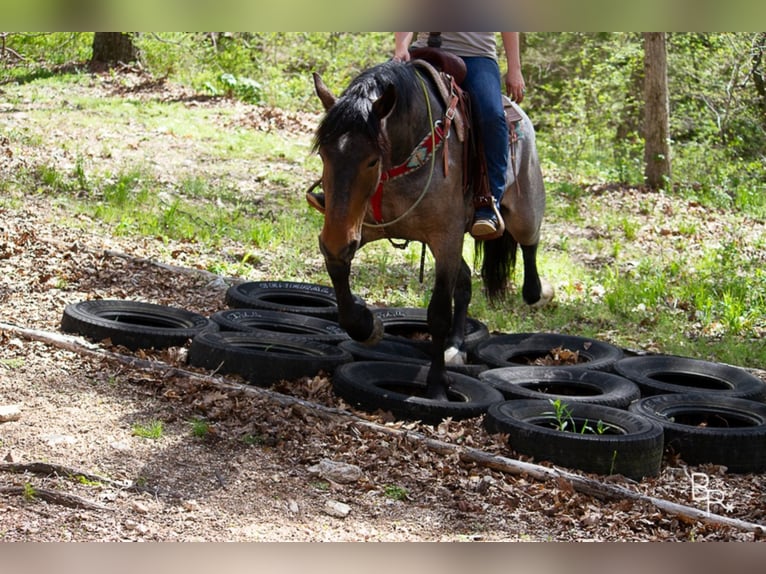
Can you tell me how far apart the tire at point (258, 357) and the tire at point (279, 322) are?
48 cm

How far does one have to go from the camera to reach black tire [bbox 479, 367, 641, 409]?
20.7 ft

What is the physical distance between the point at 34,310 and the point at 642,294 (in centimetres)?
614

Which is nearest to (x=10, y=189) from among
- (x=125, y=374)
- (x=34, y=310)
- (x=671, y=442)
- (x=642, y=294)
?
(x=34, y=310)

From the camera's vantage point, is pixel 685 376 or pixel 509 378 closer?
pixel 509 378

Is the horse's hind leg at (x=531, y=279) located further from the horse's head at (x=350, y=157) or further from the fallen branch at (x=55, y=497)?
the fallen branch at (x=55, y=497)

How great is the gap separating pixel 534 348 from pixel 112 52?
47.7ft

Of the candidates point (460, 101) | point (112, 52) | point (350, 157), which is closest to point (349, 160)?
point (350, 157)

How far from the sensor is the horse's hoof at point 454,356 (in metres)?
7.04

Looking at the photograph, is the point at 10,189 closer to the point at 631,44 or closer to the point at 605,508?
the point at 605,508

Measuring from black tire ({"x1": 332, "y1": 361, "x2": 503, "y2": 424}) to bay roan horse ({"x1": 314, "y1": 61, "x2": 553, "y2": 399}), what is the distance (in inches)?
7.9

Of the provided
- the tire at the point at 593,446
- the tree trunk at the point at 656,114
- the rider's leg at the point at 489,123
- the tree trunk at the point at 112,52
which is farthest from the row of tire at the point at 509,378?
the tree trunk at the point at 112,52

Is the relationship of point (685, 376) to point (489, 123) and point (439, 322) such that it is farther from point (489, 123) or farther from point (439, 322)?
point (489, 123)

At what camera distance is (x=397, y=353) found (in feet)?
23.3

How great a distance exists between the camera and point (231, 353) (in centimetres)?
623
